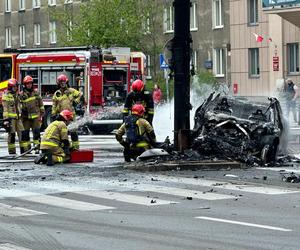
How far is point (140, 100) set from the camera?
63.4ft

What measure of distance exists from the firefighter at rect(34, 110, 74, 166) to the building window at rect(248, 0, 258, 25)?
3194cm

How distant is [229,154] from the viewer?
17.8m

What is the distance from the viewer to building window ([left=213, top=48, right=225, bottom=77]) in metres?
51.8

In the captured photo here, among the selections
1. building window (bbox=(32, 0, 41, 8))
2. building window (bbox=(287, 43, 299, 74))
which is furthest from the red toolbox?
building window (bbox=(32, 0, 41, 8))

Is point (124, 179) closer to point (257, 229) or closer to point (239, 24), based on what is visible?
point (257, 229)

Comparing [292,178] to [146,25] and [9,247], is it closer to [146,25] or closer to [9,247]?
[9,247]

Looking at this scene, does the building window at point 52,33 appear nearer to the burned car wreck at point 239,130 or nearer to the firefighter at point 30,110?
the firefighter at point 30,110

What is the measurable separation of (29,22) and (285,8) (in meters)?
29.4

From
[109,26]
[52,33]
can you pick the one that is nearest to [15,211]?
[109,26]

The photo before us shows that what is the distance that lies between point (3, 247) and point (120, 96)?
23824mm

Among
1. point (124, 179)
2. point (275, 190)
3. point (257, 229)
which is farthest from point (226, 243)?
point (124, 179)

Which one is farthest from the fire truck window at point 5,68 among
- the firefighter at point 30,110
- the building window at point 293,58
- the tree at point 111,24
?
the building window at point 293,58

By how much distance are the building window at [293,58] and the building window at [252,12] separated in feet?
9.57

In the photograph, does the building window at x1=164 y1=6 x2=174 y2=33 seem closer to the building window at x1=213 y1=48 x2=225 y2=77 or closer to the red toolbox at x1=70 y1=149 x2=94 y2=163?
the building window at x1=213 y1=48 x2=225 y2=77
